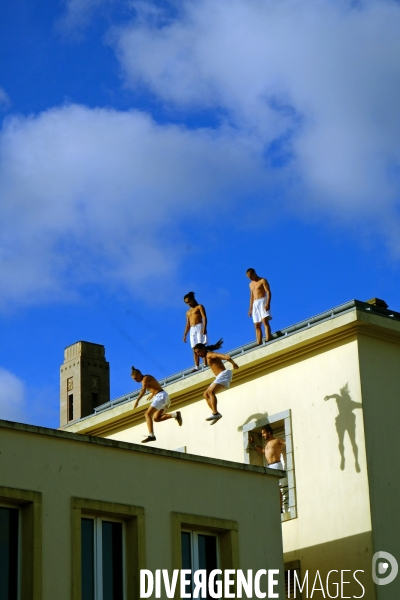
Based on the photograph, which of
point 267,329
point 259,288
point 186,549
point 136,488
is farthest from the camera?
point 259,288

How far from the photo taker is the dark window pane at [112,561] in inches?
679

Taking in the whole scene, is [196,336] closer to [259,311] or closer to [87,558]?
[259,311]

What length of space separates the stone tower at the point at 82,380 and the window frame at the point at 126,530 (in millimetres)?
17553

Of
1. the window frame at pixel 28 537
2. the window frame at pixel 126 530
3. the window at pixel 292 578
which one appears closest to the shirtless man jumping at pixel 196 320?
the window at pixel 292 578

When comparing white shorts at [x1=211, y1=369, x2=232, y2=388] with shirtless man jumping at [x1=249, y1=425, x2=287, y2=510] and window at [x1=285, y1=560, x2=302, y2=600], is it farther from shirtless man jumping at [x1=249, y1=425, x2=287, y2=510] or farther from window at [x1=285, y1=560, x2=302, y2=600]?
window at [x1=285, y1=560, x2=302, y2=600]

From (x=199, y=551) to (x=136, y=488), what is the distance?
168cm

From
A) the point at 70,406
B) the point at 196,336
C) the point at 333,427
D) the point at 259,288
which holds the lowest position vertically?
the point at 333,427

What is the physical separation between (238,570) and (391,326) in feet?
20.0

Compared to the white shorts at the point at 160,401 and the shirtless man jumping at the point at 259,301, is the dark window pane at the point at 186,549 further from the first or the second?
the shirtless man jumping at the point at 259,301

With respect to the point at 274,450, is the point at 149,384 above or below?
above

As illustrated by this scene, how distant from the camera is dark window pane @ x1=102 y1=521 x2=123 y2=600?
56.6ft

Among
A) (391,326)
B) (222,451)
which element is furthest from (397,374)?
(222,451)

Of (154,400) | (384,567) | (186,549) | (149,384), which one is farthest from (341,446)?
(186,549)

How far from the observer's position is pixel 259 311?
2442cm
